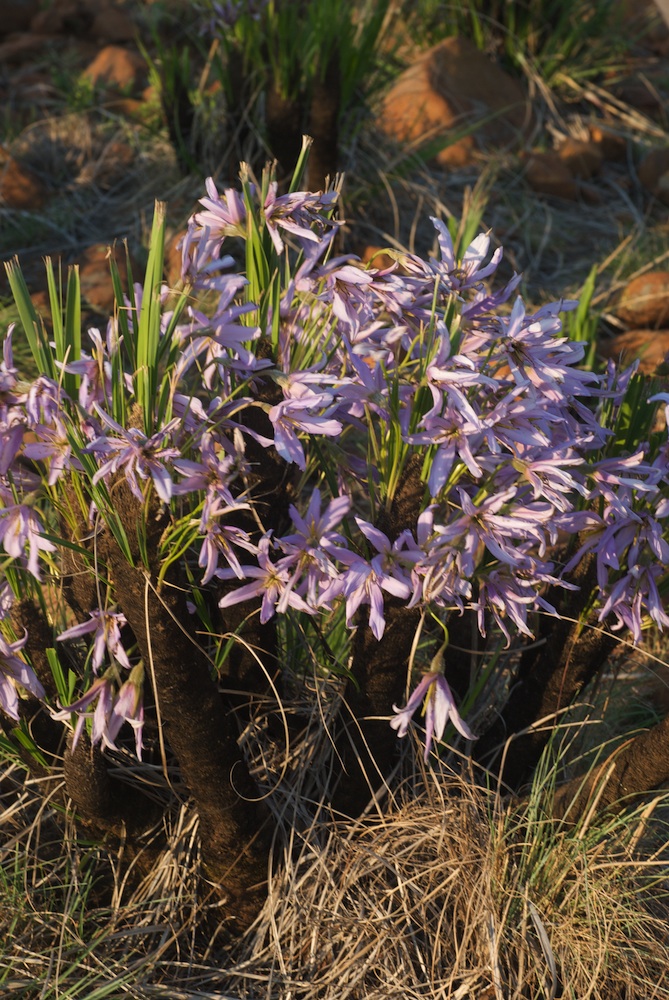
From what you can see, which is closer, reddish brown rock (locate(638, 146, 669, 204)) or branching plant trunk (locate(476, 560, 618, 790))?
branching plant trunk (locate(476, 560, 618, 790))

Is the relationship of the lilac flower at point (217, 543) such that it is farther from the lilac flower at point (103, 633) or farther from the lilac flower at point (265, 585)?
the lilac flower at point (103, 633)

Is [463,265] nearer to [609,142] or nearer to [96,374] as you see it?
[96,374]

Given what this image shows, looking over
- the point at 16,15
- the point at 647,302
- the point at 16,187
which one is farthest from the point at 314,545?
the point at 16,15

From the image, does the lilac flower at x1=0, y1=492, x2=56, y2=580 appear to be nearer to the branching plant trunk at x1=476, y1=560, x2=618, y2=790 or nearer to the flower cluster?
the flower cluster

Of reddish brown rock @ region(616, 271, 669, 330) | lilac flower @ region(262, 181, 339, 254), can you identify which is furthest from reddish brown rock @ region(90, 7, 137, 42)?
lilac flower @ region(262, 181, 339, 254)

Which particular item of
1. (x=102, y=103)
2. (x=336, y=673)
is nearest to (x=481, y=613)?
(x=336, y=673)

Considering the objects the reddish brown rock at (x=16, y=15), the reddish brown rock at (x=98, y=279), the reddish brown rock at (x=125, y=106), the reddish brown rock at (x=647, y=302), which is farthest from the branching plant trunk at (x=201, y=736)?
the reddish brown rock at (x=16, y=15)
